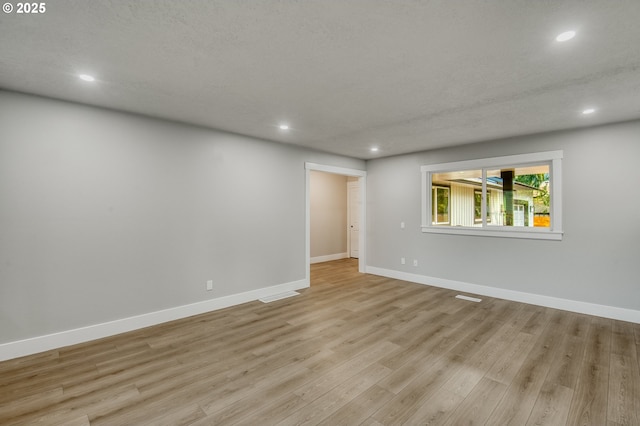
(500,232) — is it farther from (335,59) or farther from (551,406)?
(335,59)

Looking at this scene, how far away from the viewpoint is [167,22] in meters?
1.88

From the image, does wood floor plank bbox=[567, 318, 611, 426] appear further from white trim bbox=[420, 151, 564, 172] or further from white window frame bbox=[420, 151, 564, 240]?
white trim bbox=[420, 151, 564, 172]

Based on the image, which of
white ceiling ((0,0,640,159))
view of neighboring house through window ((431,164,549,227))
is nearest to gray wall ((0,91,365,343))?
white ceiling ((0,0,640,159))

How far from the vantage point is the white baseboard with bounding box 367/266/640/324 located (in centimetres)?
387

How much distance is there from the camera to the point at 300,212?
5477 mm

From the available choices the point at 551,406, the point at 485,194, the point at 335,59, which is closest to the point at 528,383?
the point at 551,406

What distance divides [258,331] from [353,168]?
408 centimetres

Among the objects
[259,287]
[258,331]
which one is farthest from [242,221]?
[258,331]

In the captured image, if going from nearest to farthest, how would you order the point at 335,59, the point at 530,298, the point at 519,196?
the point at 335,59
the point at 530,298
the point at 519,196

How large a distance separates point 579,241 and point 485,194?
145 cm

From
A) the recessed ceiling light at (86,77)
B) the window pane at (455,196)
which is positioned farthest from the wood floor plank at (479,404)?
the recessed ceiling light at (86,77)

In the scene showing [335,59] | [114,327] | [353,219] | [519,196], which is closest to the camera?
[335,59]

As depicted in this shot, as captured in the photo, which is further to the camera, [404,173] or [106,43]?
[404,173]

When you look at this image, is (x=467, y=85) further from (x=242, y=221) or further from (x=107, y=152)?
(x=107, y=152)
